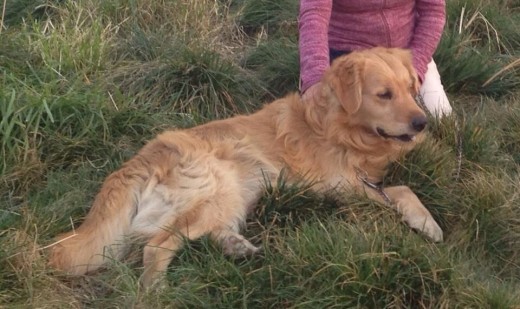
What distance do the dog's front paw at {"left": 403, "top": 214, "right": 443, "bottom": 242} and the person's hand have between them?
2.68 ft

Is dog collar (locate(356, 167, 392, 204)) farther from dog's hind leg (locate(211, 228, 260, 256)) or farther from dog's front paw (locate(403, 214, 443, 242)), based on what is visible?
dog's hind leg (locate(211, 228, 260, 256))

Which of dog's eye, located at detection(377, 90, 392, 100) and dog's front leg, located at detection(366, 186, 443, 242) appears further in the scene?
dog's eye, located at detection(377, 90, 392, 100)

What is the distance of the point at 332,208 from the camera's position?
377 cm

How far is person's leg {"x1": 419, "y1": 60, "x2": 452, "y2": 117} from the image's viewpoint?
15.2 ft

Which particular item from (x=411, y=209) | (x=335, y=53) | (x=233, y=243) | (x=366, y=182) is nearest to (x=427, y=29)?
(x=335, y=53)

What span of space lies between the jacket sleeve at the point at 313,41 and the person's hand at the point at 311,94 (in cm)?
8

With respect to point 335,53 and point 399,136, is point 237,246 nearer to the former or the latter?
point 399,136

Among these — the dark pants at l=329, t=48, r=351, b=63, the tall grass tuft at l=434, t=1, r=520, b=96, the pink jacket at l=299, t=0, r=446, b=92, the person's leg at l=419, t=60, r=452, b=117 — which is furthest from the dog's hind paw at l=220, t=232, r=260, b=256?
the tall grass tuft at l=434, t=1, r=520, b=96

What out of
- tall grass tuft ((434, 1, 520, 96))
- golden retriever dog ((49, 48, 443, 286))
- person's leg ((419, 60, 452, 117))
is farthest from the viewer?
tall grass tuft ((434, 1, 520, 96))

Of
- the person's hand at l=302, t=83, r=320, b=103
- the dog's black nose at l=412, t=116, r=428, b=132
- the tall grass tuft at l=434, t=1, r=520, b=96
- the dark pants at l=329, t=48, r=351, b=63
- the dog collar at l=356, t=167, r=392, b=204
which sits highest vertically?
the dog's black nose at l=412, t=116, r=428, b=132

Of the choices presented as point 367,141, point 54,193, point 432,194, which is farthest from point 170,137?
point 432,194

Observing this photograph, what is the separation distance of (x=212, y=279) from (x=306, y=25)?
70.2 inches

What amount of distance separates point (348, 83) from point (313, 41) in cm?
57

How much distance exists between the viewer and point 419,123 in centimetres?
370
